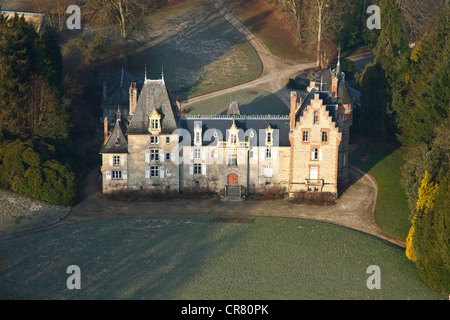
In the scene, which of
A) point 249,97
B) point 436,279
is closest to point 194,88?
point 249,97

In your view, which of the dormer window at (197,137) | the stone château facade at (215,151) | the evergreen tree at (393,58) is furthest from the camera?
the evergreen tree at (393,58)

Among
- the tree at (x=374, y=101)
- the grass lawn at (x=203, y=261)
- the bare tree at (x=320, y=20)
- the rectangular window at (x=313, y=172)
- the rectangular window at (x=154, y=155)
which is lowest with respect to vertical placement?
the grass lawn at (x=203, y=261)

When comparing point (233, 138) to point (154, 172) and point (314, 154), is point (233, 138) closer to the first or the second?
point (314, 154)

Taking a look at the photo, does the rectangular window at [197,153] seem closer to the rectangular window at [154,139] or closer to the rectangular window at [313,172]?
the rectangular window at [154,139]

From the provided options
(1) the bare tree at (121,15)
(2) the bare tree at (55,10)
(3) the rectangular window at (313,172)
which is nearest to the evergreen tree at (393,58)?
(3) the rectangular window at (313,172)

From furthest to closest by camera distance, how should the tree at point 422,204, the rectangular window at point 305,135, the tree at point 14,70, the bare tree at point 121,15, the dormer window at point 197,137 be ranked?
1. the bare tree at point 121,15
2. the tree at point 14,70
3. the dormer window at point 197,137
4. the rectangular window at point 305,135
5. the tree at point 422,204

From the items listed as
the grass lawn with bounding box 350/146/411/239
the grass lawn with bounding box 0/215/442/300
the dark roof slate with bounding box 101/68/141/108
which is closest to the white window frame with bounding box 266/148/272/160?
the grass lawn with bounding box 0/215/442/300

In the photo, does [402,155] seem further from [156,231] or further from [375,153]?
[156,231]

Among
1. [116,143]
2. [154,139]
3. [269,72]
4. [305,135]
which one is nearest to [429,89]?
[305,135]
